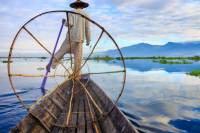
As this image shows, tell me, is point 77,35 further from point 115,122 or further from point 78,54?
point 115,122

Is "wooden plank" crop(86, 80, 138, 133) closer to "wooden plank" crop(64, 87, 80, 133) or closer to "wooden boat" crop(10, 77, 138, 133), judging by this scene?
"wooden boat" crop(10, 77, 138, 133)

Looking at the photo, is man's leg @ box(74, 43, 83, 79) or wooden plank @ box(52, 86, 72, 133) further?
man's leg @ box(74, 43, 83, 79)

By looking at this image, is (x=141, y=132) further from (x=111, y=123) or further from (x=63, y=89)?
(x=63, y=89)

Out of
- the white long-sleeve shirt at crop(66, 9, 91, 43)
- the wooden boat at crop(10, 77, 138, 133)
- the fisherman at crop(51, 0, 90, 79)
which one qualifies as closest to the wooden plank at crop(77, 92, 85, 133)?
→ the wooden boat at crop(10, 77, 138, 133)

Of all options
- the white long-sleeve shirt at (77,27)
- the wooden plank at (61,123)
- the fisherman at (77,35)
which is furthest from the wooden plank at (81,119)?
the white long-sleeve shirt at (77,27)

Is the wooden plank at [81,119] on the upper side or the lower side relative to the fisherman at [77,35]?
lower

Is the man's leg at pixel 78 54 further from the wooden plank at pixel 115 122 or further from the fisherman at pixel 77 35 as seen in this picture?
the wooden plank at pixel 115 122

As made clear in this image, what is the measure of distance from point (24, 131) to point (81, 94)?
18.4 feet

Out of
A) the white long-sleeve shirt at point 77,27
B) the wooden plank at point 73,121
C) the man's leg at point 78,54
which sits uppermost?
the white long-sleeve shirt at point 77,27

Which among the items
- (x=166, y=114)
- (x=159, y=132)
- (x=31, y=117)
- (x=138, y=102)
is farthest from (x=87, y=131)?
(x=138, y=102)

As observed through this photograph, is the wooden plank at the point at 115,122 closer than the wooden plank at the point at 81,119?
Yes

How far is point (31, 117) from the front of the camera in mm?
5551

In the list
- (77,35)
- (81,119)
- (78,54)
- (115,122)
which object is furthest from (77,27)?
(115,122)

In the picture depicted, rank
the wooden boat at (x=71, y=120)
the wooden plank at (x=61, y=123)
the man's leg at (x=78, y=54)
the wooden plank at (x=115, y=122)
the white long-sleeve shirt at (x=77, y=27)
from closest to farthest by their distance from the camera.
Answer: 1. the wooden plank at (x=115, y=122)
2. the wooden boat at (x=71, y=120)
3. the wooden plank at (x=61, y=123)
4. the white long-sleeve shirt at (x=77, y=27)
5. the man's leg at (x=78, y=54)
